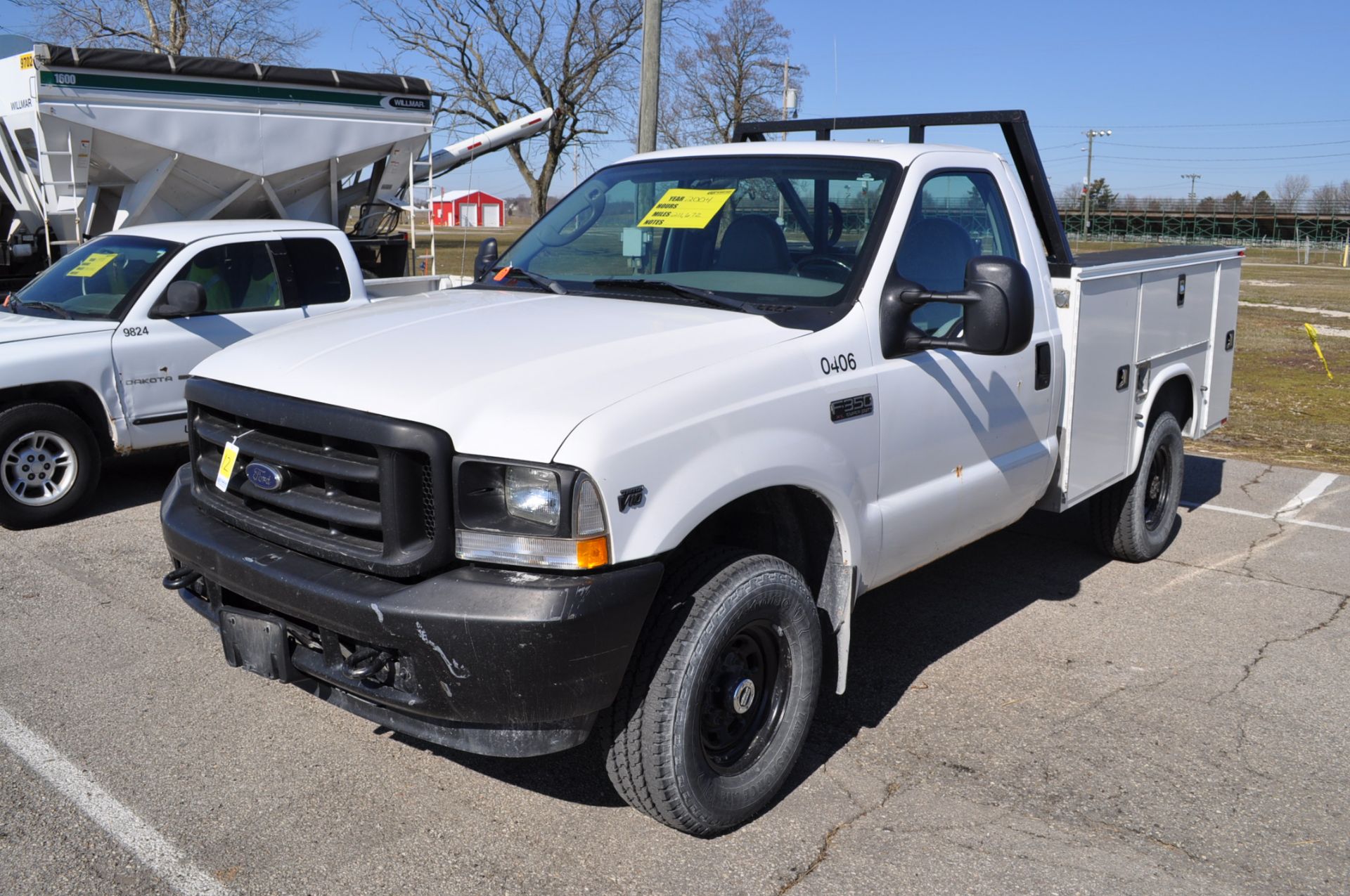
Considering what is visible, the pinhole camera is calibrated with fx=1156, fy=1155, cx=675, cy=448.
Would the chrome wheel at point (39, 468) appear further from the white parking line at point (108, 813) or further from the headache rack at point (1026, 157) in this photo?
the headache rack at point (1026, 157)

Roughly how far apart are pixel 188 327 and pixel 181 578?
4.31 metres

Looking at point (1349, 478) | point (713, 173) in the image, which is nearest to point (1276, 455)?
point (1349, 478)

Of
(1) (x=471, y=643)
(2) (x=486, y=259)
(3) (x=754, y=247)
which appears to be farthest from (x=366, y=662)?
(2) (x=486, y=259)

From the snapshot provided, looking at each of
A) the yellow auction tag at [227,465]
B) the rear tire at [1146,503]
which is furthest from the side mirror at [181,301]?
the rear tire at [1146,503]

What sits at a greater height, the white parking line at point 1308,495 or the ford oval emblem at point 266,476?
the ford oval emblem at point 266,476

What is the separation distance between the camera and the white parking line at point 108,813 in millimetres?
3219

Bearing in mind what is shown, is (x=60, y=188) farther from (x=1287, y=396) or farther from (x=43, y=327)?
(x=1287, y=396)

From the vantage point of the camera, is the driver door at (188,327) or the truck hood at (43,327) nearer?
the truck hood at (43,327)

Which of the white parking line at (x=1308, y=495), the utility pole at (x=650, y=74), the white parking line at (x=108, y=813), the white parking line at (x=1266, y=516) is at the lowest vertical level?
the white parking line at (x=108, y=813)

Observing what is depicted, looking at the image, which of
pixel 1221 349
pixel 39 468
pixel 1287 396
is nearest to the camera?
pixel 1221 349

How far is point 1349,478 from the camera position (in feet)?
28.3

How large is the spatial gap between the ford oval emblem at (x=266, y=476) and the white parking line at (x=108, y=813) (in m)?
1.09

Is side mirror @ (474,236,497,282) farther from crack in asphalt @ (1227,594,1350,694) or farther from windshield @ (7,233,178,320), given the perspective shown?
crack in asphalt @ (1227,594,1350,694)

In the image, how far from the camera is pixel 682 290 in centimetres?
402
